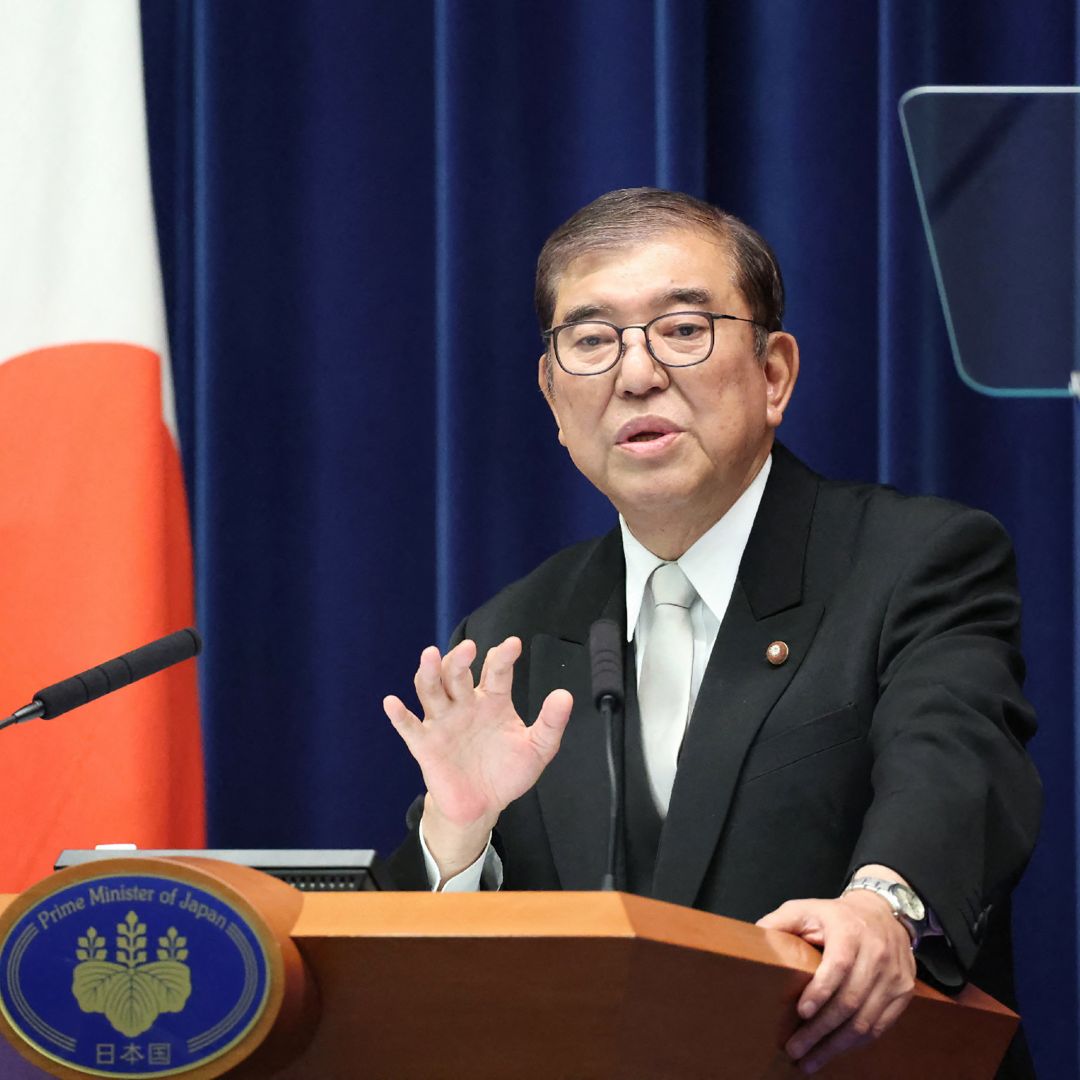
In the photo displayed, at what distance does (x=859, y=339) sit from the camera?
2580 millimetres

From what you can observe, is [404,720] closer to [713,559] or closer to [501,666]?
[501,666]

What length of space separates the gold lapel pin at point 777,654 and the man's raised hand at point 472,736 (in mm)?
372

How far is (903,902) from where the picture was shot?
4.37ft

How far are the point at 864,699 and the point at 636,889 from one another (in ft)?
1.12

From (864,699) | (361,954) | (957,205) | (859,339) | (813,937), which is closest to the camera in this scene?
(361,954)

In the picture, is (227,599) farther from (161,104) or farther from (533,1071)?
(533,1071)

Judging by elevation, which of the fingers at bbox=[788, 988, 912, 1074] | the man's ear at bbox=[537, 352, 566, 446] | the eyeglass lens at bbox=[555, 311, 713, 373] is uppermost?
the eyeglass lens at bbox=[555, 311, 713, 373]

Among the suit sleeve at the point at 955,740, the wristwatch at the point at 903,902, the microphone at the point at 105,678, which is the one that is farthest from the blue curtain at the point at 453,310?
the wristwatch at the point at 903,902

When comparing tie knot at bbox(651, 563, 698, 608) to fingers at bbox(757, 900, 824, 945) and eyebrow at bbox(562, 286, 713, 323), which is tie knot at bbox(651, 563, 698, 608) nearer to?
eyebrow at bbox(562, 286, 713, 323)

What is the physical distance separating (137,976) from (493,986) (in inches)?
8.1

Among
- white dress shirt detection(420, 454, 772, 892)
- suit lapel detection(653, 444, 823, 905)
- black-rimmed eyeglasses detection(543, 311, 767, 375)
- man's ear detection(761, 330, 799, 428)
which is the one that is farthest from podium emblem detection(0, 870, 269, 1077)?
man's ear detection(761, 330, 799, 428)

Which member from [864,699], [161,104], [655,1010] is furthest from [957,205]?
[161,104]

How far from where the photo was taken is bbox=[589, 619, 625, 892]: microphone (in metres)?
1.39

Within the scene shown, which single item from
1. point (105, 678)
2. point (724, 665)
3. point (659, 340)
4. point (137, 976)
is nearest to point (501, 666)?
point (105, 678)
